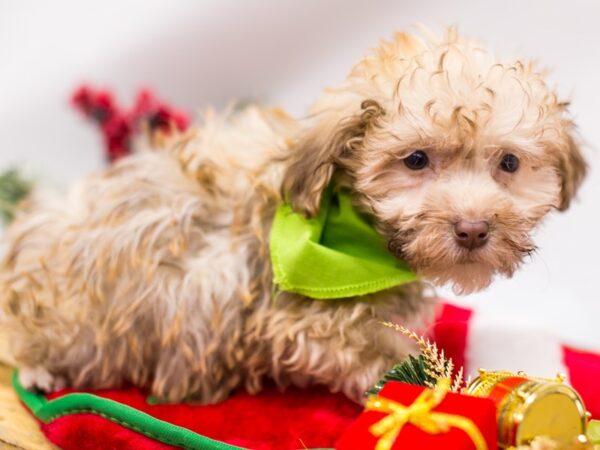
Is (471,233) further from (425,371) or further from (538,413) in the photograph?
(538,413)

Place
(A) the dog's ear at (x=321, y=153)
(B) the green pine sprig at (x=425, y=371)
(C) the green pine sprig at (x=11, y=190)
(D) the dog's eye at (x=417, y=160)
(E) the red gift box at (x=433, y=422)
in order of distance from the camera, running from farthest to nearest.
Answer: (C) the green pine sprig at (x=11, y=190) < (A) the dog's ear at (x=321, y=153) < (D) the dog's eye at (x=417, y=160) < (B) the green pine sprig at (x=425, y=371) < (E) the red gift box at (x=433, y=422)

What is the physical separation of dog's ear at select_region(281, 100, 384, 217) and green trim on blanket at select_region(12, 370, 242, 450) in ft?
1.94

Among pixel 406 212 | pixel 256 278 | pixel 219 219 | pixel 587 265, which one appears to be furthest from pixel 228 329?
pixel 587 265

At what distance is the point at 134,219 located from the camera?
2.34 m

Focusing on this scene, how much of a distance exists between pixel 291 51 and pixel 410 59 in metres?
1.96

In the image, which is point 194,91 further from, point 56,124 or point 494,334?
point 494,334

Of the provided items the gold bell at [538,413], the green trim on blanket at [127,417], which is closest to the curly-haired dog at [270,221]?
the green trim on blanket at [127,417]

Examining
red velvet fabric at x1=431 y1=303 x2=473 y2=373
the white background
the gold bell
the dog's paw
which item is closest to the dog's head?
red velvet fabric at x1=431 y1=303 x2=473 y2=373

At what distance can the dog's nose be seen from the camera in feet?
5.96

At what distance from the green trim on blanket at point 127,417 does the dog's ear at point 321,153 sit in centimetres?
59

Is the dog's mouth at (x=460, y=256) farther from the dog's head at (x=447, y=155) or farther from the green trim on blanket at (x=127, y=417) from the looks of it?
the green trim on blanket at (x=127, y=417)

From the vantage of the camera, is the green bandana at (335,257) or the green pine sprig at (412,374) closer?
the green pine sprig at (412,374)

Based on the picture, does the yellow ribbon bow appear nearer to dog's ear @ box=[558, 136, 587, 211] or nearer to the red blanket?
the red blanket

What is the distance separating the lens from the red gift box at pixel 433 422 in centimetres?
147
